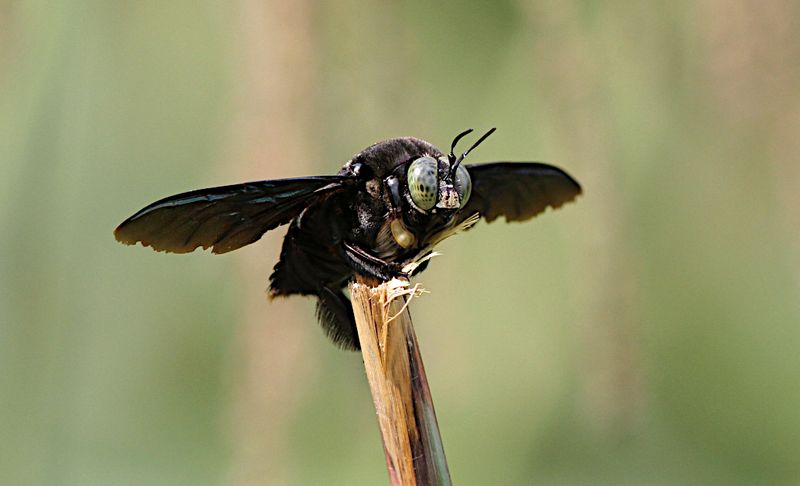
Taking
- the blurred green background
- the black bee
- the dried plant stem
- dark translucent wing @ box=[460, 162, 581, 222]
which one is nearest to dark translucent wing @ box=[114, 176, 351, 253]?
the black bee

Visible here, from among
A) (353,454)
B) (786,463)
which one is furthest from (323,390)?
(786,463)

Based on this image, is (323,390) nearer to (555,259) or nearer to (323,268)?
(555,259)

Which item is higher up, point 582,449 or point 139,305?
point 139,305

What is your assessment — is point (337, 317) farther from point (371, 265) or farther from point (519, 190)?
point (519, 190)

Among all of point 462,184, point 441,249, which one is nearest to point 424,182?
point 462,184

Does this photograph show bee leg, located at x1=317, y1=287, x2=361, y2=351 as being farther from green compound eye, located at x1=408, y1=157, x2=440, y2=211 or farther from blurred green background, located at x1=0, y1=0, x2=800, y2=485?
blurred green background, located at x1=0, y1=0, x2=800, y2=485

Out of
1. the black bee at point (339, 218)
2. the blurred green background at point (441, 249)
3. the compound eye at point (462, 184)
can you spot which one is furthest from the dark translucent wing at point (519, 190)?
the blurred green background at point (441, 249)
